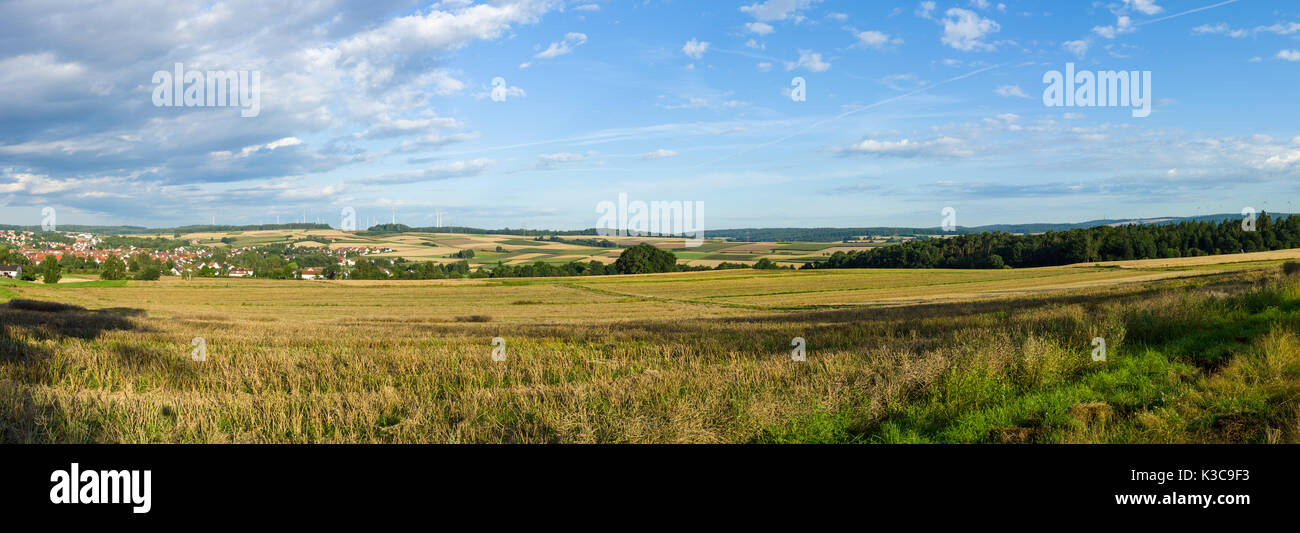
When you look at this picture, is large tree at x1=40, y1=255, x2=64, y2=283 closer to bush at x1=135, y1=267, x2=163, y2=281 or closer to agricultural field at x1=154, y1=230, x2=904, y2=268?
bush at x1=135, y1=267, x2=163, y2=281

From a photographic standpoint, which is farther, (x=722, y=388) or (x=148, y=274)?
(x=148, y=274)

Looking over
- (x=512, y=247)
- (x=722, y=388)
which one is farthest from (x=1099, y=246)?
(x=722, y=388)

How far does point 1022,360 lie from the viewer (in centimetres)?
901

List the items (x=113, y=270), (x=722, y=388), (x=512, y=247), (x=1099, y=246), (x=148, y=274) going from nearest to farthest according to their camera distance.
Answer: (x=722, y=388), (x=113, y=270), (x=148, y=274), (x=1099, y=246), (x=512, y=247)

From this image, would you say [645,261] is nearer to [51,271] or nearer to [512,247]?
[512,247]

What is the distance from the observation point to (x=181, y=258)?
135 m

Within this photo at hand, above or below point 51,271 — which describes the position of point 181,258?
above

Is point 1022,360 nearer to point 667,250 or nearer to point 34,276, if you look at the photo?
point 667,250

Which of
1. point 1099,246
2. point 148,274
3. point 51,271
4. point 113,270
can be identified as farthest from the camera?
point 1099,246

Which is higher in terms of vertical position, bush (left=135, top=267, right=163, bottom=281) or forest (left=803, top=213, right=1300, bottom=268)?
forest (left=803, top=213, right=1300, bottom=268)

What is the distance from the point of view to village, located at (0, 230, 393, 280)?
111 meters

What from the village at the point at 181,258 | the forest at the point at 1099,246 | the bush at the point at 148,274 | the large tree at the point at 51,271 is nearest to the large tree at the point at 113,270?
the bush at the point at 148,274

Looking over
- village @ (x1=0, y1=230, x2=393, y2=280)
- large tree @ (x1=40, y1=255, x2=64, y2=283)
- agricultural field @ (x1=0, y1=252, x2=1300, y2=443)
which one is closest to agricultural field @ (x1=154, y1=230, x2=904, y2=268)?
village @ (x1=0, y1=230, x2=393, y2=280)
